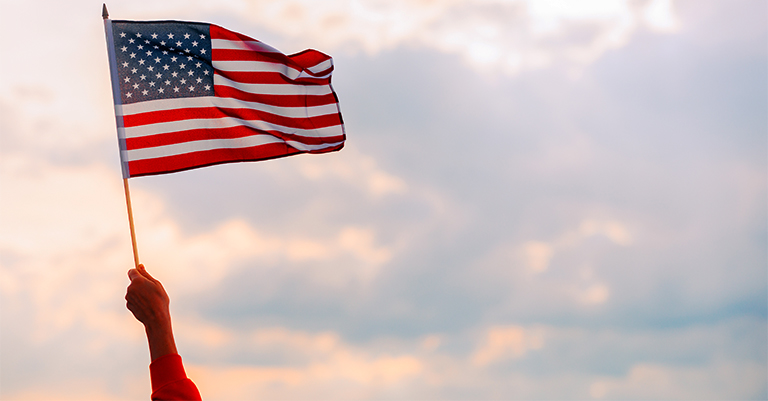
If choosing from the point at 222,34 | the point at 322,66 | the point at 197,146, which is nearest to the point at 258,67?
the point at 222,34

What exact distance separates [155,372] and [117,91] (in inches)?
281

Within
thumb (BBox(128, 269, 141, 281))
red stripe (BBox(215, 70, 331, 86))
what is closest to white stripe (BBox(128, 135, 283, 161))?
red stripe (BBox(215, 70, 331, 86))

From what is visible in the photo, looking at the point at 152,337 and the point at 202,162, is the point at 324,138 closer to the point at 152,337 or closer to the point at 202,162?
the point at 202,162

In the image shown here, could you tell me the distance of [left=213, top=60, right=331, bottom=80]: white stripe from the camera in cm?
1322

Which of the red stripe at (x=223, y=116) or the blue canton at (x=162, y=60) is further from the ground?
the blue canton at (x=162, y=60)

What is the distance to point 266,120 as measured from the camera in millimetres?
13367

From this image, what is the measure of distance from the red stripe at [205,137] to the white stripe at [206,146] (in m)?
0.06

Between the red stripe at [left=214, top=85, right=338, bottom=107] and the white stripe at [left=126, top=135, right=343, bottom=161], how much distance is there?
75 cm

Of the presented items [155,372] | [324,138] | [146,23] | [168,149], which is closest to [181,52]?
[146,23]

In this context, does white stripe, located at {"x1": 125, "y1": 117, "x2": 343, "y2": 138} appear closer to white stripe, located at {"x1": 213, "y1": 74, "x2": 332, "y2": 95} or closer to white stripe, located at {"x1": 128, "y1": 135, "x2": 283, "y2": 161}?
white stripe, located at {"x1": 128, "y1": 135, "x2": 283, "y2": 161}

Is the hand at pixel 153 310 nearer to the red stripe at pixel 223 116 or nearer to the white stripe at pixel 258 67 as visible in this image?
the red stripe at pixel 223 116

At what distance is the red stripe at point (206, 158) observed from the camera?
12.0 m

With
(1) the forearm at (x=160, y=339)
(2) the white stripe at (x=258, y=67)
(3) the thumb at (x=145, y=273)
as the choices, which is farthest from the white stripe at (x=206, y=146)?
(1) the forearm at (x=160, y=339)

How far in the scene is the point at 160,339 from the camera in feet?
22.3
